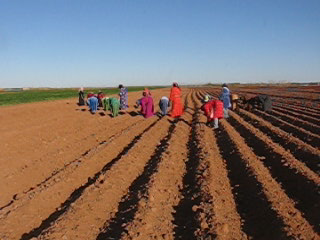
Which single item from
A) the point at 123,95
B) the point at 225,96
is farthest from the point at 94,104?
the point at 225,96

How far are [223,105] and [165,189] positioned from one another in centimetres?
987

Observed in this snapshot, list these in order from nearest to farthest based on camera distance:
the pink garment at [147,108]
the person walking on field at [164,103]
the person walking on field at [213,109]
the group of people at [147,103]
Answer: the person walking on field at [213,109] < the group of people at [147,103] < the person walking on field at [164,103] < the pink garment at [147,108]

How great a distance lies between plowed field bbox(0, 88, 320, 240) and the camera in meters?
4.63

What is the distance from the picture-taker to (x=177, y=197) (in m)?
5.84

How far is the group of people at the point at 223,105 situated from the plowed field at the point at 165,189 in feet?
4.72

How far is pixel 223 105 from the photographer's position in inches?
613

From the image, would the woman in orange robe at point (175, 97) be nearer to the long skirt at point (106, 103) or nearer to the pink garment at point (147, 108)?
the pink garment at point (147, 108)

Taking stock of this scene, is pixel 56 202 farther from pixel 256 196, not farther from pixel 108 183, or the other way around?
pixel 256 196

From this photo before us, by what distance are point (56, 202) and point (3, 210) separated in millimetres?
737

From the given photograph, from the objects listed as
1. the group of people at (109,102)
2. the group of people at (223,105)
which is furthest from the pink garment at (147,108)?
the group of people at (223,105)

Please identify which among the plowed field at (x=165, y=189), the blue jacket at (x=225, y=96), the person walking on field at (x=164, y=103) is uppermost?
the blue jacket at (x=225, y=96)

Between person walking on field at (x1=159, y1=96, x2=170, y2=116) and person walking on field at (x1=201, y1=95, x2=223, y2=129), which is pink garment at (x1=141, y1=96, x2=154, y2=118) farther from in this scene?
person walking on field at (x1=201, y1=95, x2=223, y2=129)

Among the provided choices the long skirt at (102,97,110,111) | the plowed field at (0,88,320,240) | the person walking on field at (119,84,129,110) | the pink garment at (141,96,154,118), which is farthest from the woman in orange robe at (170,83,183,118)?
the long skirt at (102,97,110,111)

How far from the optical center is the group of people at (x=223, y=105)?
12398 mm
